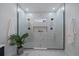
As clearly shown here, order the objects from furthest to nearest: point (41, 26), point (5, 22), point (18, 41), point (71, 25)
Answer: point (41, 26) < point (18, 41) < point (5, 22) < point (71, 25)

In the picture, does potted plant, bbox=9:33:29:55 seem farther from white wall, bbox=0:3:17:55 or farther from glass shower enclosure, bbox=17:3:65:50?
glass shower enclosure, bbox=17:3:65:50

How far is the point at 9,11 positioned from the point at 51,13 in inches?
66.9

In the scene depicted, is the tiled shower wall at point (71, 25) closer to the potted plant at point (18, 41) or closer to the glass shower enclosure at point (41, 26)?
the potted plant at point (18, 41)

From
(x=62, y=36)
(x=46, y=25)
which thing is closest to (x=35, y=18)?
(x=46, y=25)

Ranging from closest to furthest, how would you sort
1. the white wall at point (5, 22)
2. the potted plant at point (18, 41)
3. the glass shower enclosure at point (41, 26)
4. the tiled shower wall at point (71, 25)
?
the tiled shower wall at point (71, 25) → the white wall at point (5, 22) → the potted plant at point (18, 41) → the glass shower enclosure at point (41, 26)

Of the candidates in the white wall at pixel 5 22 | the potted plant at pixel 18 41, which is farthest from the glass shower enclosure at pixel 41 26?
the white wall at pixel 5 22

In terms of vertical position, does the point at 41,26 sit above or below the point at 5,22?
below

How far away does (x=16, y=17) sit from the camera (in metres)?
4.04

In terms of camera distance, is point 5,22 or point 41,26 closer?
point 5,22

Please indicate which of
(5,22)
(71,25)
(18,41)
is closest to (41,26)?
(18,41)

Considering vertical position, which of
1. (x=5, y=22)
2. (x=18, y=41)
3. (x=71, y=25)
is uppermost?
(x=5, y=22)

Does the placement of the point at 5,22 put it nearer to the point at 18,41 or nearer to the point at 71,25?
the point at 18,41

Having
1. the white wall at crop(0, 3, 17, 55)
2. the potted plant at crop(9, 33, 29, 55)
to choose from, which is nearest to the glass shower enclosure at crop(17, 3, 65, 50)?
the potted plant at crop(9, 33, 29, 55)

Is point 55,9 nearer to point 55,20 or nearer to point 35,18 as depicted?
point 55,20
